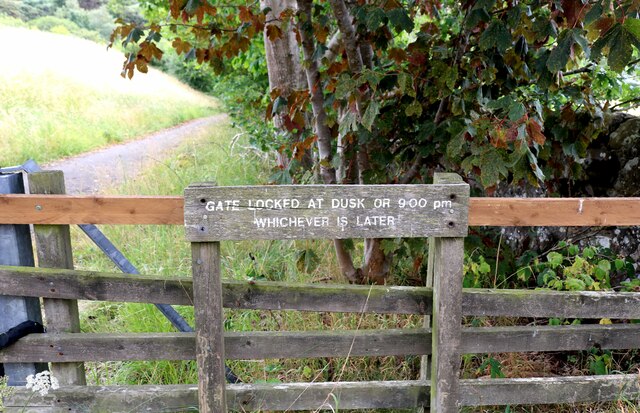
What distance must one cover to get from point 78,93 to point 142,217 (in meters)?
19.2

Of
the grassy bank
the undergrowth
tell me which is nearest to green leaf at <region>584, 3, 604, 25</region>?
the undergrowth

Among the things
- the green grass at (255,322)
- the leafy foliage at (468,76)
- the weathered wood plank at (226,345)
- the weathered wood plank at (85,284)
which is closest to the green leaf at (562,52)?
the leafy foliage at (468,76)

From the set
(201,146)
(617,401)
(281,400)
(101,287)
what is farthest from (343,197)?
(201,146)

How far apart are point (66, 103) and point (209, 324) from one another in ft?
57.0

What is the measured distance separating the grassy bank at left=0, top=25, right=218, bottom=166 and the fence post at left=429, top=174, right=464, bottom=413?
10877 mm

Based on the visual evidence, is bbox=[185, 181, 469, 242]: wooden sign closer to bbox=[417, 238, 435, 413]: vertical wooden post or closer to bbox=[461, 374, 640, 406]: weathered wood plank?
bbox=[417, 238, 435, 413]: vertical wooden post

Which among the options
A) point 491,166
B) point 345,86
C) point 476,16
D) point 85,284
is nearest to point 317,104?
point 345,86

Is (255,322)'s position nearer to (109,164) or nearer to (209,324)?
(209,324)

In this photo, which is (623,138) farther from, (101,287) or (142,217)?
(101,287)

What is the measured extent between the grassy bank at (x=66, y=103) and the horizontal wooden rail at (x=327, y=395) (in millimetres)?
9820

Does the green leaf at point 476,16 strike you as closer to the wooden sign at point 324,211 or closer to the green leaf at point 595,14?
the green leaf at point 595,14

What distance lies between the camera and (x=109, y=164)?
37.1 ft

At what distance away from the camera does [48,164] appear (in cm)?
1148

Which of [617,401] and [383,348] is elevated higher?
[383,348]
